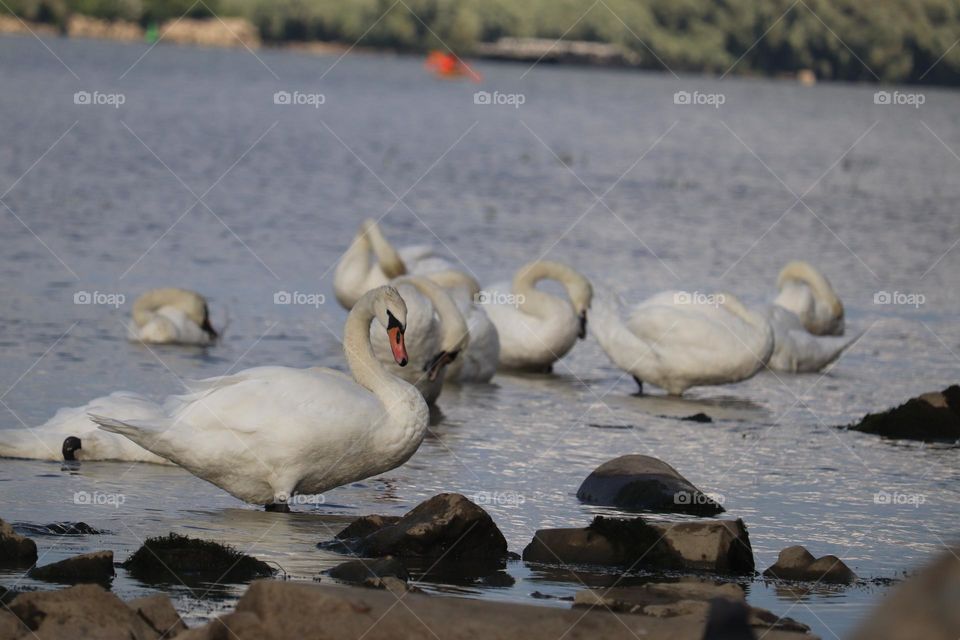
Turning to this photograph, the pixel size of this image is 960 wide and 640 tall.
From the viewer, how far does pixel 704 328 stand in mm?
14086

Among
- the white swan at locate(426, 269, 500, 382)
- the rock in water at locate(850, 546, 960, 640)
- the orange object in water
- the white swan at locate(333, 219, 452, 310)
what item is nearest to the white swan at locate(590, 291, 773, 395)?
the white swan at locate(426, 269, 500, 382)

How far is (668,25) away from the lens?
109312mm

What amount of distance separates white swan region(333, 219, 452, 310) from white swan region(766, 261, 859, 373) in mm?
3313

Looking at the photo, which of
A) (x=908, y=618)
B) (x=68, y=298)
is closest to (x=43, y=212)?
(x=68, y=298)

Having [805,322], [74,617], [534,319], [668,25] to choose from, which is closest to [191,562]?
[74,617]

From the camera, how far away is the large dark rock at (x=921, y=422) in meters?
12.5

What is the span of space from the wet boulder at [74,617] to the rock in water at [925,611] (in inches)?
149

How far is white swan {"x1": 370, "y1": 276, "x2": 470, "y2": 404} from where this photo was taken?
12.5m

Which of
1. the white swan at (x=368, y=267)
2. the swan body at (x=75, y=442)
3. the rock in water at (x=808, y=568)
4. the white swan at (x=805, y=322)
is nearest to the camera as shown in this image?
the rock in water at (x=808, y=568)

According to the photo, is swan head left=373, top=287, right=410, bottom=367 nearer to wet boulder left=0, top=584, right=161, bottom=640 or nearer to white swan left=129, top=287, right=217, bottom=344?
wet boulder left=0, top=584, right=161, bottom=640

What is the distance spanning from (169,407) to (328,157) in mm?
31830

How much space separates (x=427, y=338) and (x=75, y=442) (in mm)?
3265

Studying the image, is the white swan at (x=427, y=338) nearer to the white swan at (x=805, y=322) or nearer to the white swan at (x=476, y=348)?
the white swan at (x=476, y=348)

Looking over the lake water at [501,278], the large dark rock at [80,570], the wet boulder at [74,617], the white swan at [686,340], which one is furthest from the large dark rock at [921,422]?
the wet boulder at [74,617]
